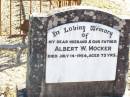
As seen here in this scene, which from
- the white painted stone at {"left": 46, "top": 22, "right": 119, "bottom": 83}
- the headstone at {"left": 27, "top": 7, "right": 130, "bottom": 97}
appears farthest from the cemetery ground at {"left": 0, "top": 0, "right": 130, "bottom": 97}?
the white painted stone at {"left": 46, "top": 22, "right": 119, "bottom": 83}

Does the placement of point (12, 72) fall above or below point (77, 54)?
below

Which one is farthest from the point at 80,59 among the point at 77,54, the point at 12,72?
the point at 12,72

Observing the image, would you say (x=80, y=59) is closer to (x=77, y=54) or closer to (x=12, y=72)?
(x=77, y=54)

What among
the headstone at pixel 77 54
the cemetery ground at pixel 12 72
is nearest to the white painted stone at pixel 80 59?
the headstone at pixel 77 54

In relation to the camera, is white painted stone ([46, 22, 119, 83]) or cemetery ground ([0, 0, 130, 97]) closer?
white painted stone ([46, 22, 119, 83])

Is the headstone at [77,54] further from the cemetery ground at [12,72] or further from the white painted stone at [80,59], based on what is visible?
the cemetery ground at [12,72]

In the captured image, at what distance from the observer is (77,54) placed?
6645mm

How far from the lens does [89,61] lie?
22.1 feet

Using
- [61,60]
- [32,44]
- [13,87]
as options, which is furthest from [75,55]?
[13,87]

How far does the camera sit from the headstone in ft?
21.2

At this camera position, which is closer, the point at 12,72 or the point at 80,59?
the point at 80,59

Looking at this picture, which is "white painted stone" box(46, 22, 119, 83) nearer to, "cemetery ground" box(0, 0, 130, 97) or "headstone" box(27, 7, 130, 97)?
"headstone" box(27, 7, 130, 97)

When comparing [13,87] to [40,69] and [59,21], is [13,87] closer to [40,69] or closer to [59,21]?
[40,69]

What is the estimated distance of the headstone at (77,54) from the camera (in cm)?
647
